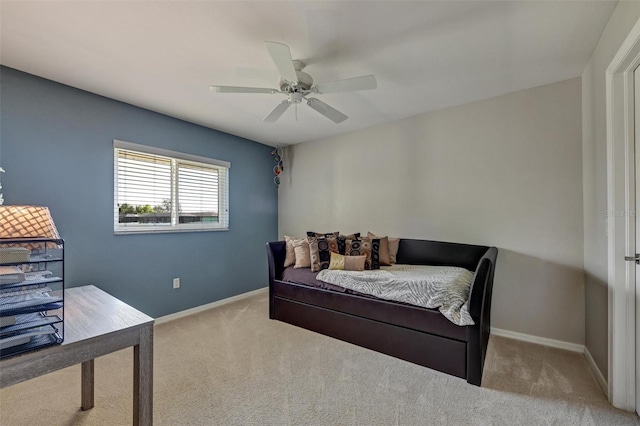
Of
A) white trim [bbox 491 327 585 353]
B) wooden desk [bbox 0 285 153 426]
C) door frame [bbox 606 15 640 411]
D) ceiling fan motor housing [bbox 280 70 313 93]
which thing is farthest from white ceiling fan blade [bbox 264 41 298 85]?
white trim [bbox 491 327 585 353]

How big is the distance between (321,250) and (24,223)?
7.55 feet

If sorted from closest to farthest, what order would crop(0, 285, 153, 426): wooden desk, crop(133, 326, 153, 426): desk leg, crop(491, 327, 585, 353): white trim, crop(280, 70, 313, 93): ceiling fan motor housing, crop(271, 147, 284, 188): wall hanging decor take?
1. crop(0, 285, 153, 426): wooden desk
2. crop(133, 326, 153, 426): desk leg
3. crop(280, 70, 313, 93): ceiling fan motor housing
4. crop(491, 327, 585, 353): white trim
5. crop(271, 147, 284, 188): wall hanging decor

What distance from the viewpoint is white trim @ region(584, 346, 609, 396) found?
1.78 meters

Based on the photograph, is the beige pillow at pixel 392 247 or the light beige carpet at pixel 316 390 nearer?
the light beige carpet at pixel 316 390

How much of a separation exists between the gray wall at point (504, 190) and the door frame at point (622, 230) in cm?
80

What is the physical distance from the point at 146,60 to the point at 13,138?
127cm

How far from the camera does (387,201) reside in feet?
11.4

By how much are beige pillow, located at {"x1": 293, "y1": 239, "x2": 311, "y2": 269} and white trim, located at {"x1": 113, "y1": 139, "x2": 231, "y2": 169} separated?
1.55 m

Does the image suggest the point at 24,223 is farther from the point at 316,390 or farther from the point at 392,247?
the point at 392,247

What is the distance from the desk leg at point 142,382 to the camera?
1220mm

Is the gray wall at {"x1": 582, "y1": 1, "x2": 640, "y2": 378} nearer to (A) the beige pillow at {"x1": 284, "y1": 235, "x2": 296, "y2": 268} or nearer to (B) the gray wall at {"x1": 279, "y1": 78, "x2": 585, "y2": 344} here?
(B) the gray wall at {"x1": 279, "y1": 78, "x2": 585, "y2": 344}

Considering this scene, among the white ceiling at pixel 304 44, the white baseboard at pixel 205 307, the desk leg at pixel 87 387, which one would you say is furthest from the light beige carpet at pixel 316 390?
the white ceiling at pixel 304 44

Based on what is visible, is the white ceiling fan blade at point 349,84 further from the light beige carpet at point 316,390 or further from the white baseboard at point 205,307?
the white baseboard at point 205,307

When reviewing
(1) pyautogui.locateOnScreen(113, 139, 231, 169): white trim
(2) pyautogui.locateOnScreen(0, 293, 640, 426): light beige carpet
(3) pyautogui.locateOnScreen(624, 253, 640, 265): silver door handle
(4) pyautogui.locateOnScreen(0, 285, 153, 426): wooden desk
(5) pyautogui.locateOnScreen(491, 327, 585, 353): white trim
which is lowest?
(2) pyautogui.locateOnScreen(0, 293, 640, 426): light beige carpet
